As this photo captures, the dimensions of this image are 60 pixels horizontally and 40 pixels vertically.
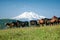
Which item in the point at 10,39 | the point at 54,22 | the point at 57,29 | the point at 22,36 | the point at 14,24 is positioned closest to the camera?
the point at 10,39

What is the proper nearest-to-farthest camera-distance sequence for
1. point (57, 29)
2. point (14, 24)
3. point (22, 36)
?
point (22, 36), point (57, 29), point (14, 24)

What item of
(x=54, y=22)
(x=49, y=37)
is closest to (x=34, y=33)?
(x=49, y=37)

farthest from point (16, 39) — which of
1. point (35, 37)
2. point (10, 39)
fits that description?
point (35, 37)

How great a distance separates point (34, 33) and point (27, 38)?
1.60 m

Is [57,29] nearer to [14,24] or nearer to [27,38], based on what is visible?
[27,38]

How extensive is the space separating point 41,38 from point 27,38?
41.0 inches

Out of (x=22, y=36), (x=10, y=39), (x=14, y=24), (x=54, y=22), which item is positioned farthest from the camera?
(x=14, y=24)

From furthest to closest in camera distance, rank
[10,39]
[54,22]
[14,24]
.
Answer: [14,24]
[54,22]
[10,39]

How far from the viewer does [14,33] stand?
1662 cm

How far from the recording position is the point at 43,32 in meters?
16.7

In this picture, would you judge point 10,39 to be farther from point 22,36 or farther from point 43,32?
point 43,32

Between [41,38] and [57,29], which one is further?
[57,29]

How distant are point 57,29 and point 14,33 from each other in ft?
12.3

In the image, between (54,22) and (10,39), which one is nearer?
(10,39)
